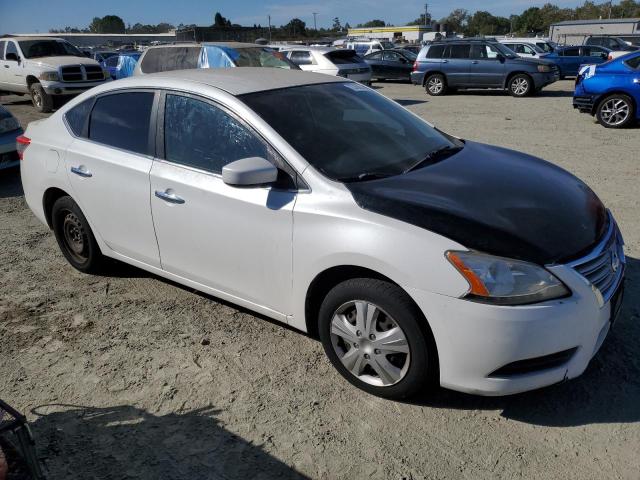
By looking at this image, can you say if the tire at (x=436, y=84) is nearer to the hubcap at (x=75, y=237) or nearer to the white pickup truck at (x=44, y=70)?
the white pickup truck at (x=44, y=70)

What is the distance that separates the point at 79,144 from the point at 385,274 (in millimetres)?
2808

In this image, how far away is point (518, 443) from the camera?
265cm

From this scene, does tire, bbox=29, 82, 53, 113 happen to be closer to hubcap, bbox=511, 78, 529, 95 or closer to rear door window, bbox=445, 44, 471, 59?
rear door window, bbox=445, 44, 471, 59

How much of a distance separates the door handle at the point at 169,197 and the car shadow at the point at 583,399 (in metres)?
1.86

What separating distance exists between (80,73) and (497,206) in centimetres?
1496

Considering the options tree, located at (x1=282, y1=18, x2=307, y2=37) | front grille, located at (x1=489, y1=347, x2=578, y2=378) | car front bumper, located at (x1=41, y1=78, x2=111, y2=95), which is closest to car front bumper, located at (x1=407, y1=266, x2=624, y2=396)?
front grille, located at (x1=489, y1=347, x2=578, y2=378)

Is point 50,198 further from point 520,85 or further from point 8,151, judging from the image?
point 520,85

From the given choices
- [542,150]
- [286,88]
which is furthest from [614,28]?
[286,88]

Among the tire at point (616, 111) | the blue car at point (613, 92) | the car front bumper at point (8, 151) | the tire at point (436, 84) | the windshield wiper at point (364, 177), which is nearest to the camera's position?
the windshield wiper at point (364, 177)

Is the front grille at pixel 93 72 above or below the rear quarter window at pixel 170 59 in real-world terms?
below

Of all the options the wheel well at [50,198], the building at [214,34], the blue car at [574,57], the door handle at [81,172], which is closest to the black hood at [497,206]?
the door handle at [81,172]

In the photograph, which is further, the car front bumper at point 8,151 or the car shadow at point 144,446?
the car front bumper at point 8,151

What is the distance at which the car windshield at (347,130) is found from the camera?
Result: 10.6 ft

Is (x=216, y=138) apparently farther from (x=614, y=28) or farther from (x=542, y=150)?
(x=614, y=28)
